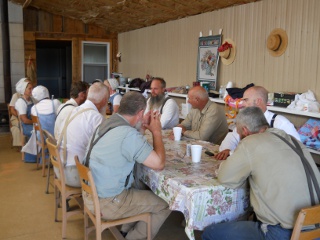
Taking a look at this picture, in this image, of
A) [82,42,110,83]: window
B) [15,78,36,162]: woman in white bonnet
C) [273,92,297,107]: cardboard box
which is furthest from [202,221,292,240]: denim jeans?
[82,42,110,83]: window

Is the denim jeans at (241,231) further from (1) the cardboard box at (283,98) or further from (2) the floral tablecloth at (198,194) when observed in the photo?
(1) the cardboard box at (283,98)

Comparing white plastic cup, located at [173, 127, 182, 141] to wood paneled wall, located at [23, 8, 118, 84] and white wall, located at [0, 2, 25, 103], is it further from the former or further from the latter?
wood paneled wall, located at [23, 8, 118, 84]

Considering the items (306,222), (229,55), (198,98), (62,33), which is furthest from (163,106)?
(62,33)

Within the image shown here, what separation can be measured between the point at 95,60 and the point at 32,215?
6.37 meters

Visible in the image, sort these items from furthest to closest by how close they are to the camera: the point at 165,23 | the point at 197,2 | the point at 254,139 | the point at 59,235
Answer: the point at 165,23, the point at 197,2, the point at 59,235, the point at 254,139

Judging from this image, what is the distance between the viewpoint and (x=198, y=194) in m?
2.01

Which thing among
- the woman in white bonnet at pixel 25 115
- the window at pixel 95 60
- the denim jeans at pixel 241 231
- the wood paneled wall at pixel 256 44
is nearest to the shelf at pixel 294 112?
the wood paneled wall at pixel 256 44

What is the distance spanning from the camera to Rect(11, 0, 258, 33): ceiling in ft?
17.7

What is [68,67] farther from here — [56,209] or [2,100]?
[56,209]

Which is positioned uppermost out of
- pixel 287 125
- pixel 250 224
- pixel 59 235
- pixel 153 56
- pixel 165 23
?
pixel 165 23

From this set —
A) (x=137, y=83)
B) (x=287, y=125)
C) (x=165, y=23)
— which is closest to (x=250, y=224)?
(x=287, y=125)

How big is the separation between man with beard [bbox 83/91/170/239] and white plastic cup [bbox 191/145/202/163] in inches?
10.4

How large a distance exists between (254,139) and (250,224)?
0.53 metres

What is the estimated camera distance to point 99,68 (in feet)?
30.8
